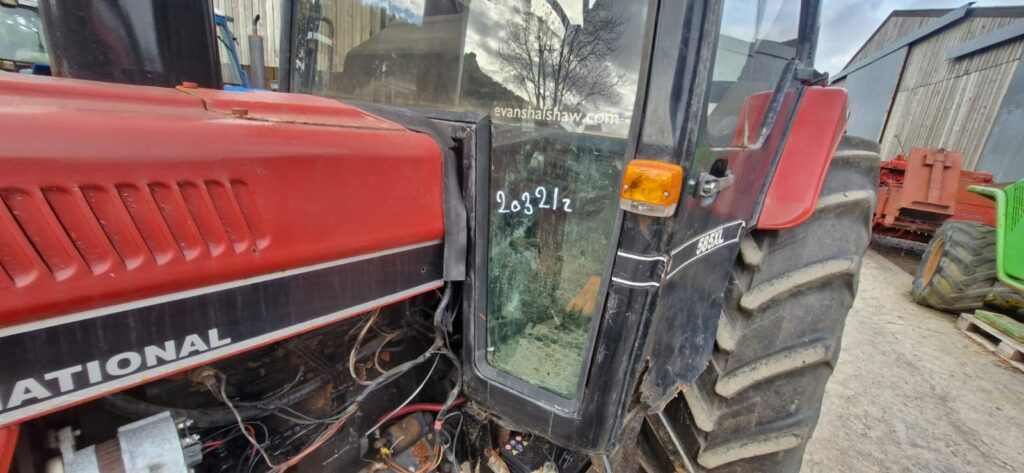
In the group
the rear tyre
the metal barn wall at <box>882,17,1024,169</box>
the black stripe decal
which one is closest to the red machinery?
the metal barn wall at <box>882,17,1024,169</box>

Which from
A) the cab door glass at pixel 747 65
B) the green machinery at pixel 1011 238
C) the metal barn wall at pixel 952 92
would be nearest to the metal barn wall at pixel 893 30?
the metal barn wall at pixel 952 92

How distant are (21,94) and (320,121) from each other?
16.3 inches

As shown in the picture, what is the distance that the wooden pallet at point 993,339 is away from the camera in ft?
10.3

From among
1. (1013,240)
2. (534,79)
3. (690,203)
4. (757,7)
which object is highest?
(757,7)

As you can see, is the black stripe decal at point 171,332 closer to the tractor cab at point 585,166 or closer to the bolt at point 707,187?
the tractor cab at point 585,166

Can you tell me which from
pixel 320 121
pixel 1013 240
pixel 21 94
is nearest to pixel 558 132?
pixel 320 121

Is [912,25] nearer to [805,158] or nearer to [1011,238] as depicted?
[1011,238]

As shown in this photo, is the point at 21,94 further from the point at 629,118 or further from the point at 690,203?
the point at 690,203

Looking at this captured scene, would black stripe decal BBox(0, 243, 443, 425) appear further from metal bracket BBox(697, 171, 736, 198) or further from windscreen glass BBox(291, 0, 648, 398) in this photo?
metal bracket BBox(697, 171, 736, 198)

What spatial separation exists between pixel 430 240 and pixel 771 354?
37.6 inches

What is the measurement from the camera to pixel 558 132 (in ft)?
3.22

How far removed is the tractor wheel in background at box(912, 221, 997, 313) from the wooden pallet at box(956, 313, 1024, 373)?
0.15 meters

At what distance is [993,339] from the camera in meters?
3.48

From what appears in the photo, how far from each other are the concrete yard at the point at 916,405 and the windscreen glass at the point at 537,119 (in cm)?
167
